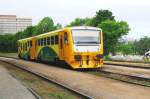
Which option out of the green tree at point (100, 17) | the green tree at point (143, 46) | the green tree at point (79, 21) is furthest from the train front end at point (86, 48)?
the green tree at point (143, 46)

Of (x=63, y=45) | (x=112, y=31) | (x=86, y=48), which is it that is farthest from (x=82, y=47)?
(x=112, y=31)

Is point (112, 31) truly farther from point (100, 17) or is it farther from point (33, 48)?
point (33, 48)

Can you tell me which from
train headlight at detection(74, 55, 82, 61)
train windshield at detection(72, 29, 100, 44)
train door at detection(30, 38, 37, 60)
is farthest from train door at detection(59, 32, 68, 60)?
train door at detection(30, 38, 37, 60)

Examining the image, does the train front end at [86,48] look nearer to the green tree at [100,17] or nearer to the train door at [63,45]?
the train door at [63,45]

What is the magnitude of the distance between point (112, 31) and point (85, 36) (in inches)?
3038

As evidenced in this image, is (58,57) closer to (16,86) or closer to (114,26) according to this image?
(16,86)

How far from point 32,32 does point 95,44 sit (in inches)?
4456

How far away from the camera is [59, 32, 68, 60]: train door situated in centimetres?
2864

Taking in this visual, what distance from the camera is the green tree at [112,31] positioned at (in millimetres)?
95662

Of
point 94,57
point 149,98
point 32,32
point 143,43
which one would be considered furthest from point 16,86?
point 143,43

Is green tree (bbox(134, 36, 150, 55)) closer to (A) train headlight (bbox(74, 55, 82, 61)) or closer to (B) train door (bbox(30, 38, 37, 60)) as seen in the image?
(B) train door (bbox(30, 38, 37, 60))

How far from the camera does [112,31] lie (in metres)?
105

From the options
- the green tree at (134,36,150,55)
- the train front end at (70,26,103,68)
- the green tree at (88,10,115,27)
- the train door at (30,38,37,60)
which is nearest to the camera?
the train front end at (70,26,103,68)

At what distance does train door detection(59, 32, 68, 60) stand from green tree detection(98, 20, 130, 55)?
205 ft
